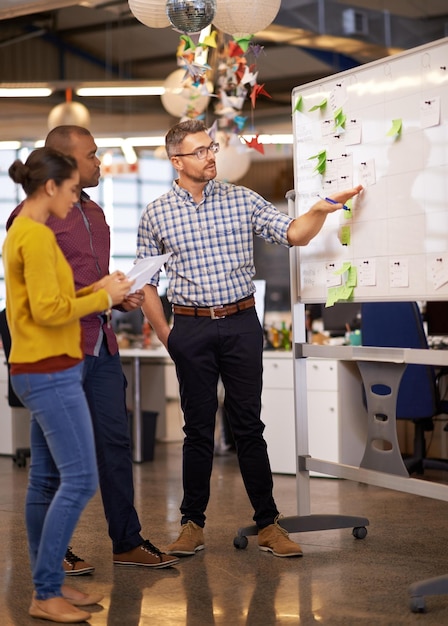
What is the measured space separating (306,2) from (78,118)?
4.42 metres

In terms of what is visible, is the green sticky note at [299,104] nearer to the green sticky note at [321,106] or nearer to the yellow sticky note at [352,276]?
the green sticky note at [321,106]

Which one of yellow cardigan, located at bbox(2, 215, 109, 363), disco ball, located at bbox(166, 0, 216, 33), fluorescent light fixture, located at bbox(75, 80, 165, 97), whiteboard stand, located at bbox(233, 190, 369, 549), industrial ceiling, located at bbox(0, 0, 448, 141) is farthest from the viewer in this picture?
fluorescent light fixture, located at bbox(75, 80, 165, 97)

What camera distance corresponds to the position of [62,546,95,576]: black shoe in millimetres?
3557

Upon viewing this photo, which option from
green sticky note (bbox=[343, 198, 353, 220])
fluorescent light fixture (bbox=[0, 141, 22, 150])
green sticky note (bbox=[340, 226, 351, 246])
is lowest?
green sticky note (bbox=[340, 226, 351, 246])

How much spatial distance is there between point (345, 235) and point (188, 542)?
136 centimetres

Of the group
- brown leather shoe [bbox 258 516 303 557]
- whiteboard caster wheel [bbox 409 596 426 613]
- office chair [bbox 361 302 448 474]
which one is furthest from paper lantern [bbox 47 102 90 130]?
whiteboard caster wheel [bbox 409 596 426 613]

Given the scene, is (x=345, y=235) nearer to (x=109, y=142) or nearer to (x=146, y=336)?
(x=146, y=336)

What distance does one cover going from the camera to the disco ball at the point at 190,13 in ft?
15.9

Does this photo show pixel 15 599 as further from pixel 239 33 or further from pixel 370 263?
pixel 239 33

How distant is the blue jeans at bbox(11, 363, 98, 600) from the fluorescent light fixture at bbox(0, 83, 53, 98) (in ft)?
35.0

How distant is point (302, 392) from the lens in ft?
13.7

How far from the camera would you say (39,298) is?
2.74 m

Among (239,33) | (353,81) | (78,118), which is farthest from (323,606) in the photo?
(78,118)

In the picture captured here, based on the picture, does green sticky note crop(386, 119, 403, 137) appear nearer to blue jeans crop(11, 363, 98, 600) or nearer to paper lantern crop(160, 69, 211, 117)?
blue jeans crop(11, 363, 98, 600)
